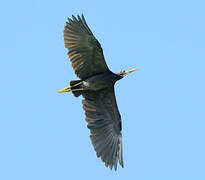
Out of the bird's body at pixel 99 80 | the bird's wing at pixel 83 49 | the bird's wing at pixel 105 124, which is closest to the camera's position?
the bird's wing at pixel 83 49

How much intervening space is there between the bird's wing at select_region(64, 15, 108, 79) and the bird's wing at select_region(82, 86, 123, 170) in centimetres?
101

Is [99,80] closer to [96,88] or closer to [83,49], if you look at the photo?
[96,88]

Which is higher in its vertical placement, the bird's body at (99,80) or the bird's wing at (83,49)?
the bird's wing at (83,49)

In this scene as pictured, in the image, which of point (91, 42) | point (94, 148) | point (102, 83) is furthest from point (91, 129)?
point (91, 42)

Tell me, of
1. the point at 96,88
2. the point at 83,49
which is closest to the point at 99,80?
the point at 96,88

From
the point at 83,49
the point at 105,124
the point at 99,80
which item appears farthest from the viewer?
the point at 105,124

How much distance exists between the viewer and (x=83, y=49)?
53.1 feet

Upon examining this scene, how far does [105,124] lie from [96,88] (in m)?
1.65

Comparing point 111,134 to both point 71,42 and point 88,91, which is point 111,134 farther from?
point 71,42

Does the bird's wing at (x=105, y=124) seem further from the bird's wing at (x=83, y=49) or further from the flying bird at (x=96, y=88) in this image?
the bird's wing at (x=83, y=49)

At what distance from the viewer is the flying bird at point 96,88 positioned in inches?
630

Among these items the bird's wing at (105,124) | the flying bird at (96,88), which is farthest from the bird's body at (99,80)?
the bird's wing at (105,124)

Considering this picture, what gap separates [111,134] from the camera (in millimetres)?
17906

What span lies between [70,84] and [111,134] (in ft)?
8.64
